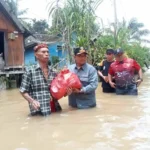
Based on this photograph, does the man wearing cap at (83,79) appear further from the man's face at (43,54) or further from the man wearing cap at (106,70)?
the man wearing cap at (106,70)

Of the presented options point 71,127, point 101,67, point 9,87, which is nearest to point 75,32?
point 9,87

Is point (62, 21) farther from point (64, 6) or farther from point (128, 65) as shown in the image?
point (128, 65)

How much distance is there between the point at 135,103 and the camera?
6543 mm

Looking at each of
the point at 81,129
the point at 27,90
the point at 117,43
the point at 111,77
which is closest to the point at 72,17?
the point at 117,43

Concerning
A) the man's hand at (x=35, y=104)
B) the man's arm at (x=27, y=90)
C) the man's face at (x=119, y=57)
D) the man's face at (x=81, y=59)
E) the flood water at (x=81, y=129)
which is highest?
the man's face at (x=119, y=57)

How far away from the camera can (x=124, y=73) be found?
746 cm

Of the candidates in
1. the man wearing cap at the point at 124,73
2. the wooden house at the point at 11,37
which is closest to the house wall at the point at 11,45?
the wooden house at the point at 11,37

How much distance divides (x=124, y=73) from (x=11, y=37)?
10.3 meters

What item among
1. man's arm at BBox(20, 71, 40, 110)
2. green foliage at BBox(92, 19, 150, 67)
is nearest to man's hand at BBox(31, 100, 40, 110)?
man's arm at BBox(20, 71, 40, 110)

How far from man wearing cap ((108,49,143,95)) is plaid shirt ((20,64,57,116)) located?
2761 millimetres

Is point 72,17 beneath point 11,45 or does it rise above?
above

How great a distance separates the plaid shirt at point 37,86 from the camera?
5.11 metres

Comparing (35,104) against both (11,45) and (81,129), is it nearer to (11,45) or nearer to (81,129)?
(81,129)

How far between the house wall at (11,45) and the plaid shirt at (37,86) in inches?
452
